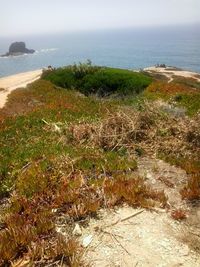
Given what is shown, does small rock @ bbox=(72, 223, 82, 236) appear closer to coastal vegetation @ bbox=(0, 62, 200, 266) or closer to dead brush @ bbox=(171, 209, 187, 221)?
coastal vegetation @ bbox=(0, 62, 200, 266)

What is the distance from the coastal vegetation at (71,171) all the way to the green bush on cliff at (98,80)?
16079mm

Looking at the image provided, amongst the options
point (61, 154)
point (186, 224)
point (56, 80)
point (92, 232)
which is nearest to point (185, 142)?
point (61, 154)

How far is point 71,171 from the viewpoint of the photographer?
38.9ft

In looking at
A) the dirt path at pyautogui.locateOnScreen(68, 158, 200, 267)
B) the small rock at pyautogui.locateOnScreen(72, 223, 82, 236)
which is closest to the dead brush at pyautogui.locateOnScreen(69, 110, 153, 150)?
the dirt path at pyautogui.locateOnScreen(68, 158, 200, 267)

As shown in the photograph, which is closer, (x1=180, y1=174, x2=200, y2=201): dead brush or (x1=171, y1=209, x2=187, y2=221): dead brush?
(x1=171, y1=209, x2=187, y2=221): dead brush

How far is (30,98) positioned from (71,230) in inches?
942

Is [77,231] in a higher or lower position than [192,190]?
higher

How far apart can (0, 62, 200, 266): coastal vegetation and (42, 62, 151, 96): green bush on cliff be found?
16.1 m

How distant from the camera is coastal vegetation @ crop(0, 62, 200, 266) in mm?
8055

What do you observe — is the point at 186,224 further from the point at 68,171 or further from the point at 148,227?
the point at 68,171

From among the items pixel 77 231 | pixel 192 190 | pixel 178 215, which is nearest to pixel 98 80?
pixel 192 190

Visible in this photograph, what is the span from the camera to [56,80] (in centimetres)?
4178

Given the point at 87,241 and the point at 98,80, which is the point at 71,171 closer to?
the point at 87,241

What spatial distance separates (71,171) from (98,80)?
1160 inches
